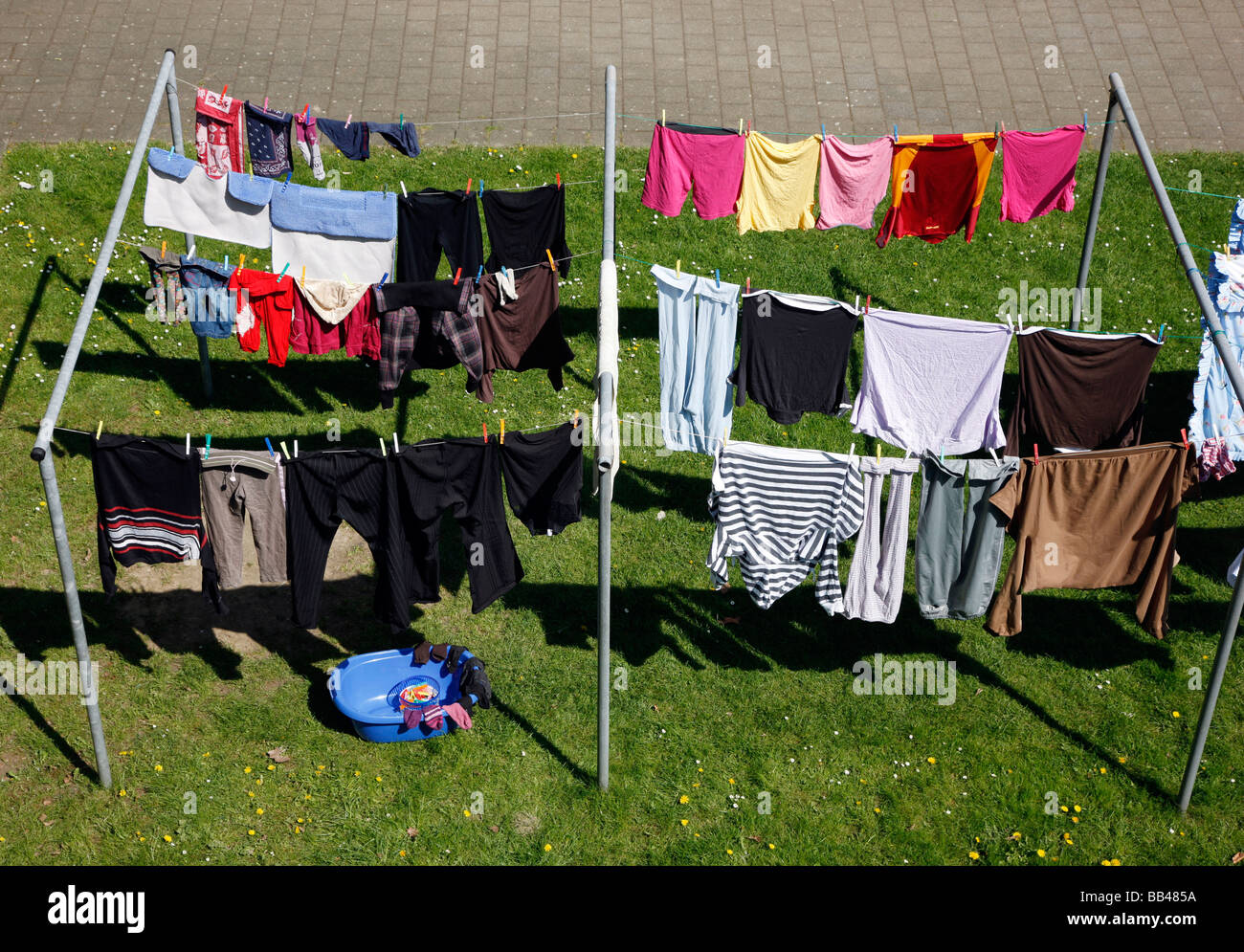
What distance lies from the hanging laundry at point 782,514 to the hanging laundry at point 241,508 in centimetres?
386

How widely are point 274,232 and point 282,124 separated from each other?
4.81 ft

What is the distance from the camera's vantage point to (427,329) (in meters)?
12.5

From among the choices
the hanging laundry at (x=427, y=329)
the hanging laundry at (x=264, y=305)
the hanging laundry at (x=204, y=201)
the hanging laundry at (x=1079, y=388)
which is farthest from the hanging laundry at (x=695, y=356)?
the hanging laundry at (x=204, y=201)

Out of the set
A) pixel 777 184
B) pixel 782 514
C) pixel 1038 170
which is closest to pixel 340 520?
pixel 782 514

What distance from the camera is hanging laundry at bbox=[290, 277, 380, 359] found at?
12.4 meters

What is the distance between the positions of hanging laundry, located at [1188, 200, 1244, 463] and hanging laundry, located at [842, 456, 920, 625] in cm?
367

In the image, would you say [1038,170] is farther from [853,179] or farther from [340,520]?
[340,520]

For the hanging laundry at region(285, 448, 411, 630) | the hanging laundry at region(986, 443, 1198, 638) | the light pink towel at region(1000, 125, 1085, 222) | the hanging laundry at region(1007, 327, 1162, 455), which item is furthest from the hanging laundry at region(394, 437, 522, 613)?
the light pink towel at region(1000, 125, 1085, 222)

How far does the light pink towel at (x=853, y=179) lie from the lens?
13.5 metres

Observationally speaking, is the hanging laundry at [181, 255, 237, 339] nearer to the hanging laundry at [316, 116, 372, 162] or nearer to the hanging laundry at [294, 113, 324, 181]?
the hanging laundry at [294, 113, 324, 181]

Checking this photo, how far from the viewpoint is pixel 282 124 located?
13.7 meters

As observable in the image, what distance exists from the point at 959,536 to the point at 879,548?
0.72 meters

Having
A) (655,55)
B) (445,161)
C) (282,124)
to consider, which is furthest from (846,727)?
(655,55)
